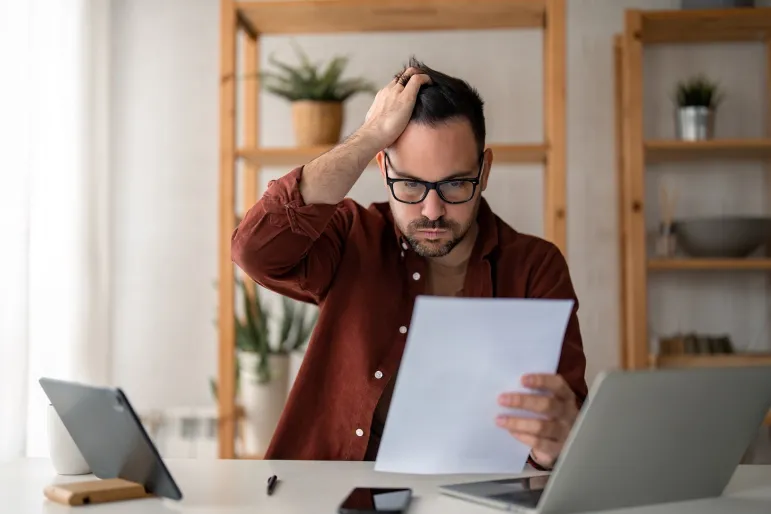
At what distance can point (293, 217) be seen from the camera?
1548mm

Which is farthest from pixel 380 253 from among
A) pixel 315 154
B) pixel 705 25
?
pixel 705 25

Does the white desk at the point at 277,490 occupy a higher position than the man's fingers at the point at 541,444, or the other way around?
the man's fingers at the point at 541,444

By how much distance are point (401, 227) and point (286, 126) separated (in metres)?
1.70

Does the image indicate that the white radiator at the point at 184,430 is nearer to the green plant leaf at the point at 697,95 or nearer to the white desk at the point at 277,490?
the white desk at the point at 277,490

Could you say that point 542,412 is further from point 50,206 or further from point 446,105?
point 50,206

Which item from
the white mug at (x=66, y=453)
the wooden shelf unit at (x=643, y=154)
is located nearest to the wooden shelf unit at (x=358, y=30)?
the wooden shelf unit at (x=643, y=154)

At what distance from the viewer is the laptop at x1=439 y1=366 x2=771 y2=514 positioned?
966 mm

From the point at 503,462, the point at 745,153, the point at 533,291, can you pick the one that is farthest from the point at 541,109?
the point at 503,462

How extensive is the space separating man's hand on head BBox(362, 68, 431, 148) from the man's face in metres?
0.02

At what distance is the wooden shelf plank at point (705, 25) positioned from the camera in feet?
9.46

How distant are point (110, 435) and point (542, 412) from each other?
0.56 metres

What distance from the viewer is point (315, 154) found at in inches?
105

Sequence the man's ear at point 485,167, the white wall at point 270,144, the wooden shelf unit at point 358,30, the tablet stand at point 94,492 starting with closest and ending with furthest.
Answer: the tablet stand at point 94,492 → the man's ear at point 485,167 → the wooden shelf unit at point 358,30 → the white wall at point 270,144

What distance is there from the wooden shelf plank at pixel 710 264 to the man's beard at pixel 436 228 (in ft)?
4.78
